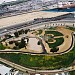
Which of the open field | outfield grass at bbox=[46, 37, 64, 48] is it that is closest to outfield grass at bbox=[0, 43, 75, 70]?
outfield grass at bbox=[46, 37, 64, 48]

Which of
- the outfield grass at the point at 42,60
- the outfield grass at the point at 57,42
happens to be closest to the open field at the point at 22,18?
the outfield grass at the point at 57,42

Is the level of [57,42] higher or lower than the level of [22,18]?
lower

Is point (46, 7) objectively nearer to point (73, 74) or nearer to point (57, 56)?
point (57, 56)

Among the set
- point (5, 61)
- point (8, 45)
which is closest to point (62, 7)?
point (8, 45)

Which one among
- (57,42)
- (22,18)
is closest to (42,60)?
(57,42)

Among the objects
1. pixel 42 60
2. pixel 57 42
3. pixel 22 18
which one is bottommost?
pixel 42 60

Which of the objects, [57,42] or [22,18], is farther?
[22,18]

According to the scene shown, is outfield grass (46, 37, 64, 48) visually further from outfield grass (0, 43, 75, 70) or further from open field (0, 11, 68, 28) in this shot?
open field (0, 11, 68, 28)

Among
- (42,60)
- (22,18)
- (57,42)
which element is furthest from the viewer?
(22,18)

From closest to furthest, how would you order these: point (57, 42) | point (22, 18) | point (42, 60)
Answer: point (42, 60) < point (57, 42) < point (22, 18)

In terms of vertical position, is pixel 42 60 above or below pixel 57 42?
below

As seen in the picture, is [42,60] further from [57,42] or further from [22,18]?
[22,18]
